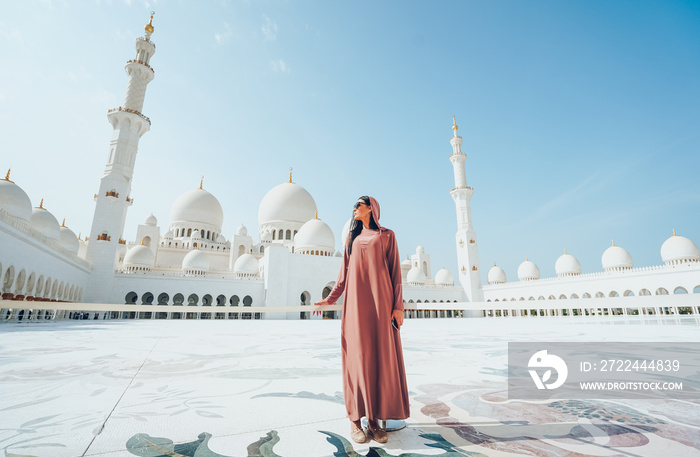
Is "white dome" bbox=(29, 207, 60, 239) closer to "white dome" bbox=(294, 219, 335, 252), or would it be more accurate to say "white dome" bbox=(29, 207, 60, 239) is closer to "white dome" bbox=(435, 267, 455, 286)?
"white dome" bbox=(294, 219, 335, 252)

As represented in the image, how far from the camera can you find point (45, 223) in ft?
66.2

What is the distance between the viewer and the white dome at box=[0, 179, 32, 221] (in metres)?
16.6

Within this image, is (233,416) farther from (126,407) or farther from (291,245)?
(291,245)

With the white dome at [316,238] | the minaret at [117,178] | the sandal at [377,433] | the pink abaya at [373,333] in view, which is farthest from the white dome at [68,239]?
the sandal at [377,433]

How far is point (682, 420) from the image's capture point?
1.66 meters

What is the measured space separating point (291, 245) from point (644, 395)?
2845 centimetres

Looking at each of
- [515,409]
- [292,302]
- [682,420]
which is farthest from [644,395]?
[292,302]

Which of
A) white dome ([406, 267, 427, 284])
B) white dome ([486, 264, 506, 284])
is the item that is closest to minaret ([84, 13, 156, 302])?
white dome ([406, 267, 427, 284])

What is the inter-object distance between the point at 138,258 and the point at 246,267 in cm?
729

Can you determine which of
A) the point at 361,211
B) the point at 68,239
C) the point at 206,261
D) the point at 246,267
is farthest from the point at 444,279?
the point at 361,211

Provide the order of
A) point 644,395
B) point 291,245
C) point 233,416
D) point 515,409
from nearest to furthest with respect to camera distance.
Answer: point 233,416
point 515,409
point 644,395
point 291,245

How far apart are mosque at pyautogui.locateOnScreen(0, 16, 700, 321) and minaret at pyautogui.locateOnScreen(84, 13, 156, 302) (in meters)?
0.06

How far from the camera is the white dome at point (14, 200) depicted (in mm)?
16562

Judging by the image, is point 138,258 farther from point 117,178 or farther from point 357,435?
point 357,435
